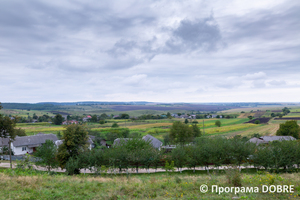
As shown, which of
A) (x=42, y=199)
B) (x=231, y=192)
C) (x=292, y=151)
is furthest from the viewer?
(x=292, y=151)

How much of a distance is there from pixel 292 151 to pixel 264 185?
987 inches

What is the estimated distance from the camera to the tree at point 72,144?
29016 mm

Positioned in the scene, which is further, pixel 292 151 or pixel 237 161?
pixel 237 161

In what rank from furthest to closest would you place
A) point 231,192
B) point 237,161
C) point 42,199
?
point 237,161, point 231,192, point 42,199

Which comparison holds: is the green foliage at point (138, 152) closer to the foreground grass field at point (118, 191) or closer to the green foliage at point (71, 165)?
the green foliage at point (71, 165)

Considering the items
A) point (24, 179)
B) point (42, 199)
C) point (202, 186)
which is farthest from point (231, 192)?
point (24, 179)

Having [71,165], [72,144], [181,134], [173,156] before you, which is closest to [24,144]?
[72,144]

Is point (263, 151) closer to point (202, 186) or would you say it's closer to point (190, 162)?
point (190, 162)

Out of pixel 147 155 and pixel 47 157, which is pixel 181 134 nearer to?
pixel 147 155

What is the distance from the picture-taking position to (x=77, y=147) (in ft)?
98.0

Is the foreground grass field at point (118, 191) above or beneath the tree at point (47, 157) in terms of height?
above

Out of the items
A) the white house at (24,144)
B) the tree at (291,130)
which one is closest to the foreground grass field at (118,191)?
the white house at (24,144)

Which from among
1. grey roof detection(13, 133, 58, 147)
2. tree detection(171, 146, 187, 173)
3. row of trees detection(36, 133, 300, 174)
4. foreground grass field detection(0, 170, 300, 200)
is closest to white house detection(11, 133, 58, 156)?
grey roof detection(13, 133, 58, 147)

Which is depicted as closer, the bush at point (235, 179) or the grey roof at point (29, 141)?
the bush at point (235, 179)
